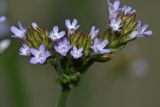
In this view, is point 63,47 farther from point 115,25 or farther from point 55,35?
point 115,25

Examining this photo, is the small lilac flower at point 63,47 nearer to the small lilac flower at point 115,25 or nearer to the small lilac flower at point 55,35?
the small lilac flower at point 55,35

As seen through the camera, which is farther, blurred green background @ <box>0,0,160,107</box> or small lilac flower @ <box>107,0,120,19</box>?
blurred green background @ <box>0,0,160,107</box>

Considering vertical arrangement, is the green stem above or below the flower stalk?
below

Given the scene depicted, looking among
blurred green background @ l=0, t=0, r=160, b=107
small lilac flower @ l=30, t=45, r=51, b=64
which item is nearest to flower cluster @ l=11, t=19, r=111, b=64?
small lilac flower @ l=30, t=45, r=51, b=64

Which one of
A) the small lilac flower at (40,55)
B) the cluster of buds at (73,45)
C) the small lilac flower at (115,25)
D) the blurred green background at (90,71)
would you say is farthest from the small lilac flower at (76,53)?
the blurred green background at (90,71)

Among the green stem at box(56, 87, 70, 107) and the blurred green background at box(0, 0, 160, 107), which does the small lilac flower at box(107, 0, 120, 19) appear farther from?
the blurred green background at box(0, 0, 160, 107)

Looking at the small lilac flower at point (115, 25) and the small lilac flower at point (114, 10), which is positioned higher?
the small lilac flower at point (114, 10)

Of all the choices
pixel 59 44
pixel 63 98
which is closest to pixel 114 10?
pixel 59 44
